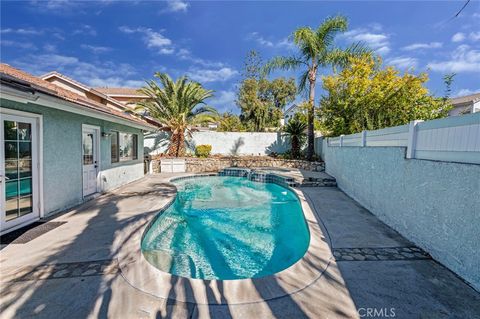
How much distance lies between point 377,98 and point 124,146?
13624 mm

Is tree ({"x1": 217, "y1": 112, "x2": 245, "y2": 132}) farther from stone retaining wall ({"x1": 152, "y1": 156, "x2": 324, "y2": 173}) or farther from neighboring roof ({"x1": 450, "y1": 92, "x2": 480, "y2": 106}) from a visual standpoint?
neighboring roof ({"x1": 450, "y1": 92, "x2": 480, "y2": 106})

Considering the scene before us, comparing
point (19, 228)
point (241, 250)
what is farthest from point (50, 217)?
point (241, 250)

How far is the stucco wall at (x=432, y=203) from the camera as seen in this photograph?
10.3ft

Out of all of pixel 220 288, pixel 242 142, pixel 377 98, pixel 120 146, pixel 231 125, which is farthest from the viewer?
pixel 231 125

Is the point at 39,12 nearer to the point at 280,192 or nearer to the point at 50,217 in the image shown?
the point at 50,217

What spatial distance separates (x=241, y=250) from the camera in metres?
5.16

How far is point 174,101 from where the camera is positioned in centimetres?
1562

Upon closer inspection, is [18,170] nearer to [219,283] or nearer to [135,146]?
[219,283]

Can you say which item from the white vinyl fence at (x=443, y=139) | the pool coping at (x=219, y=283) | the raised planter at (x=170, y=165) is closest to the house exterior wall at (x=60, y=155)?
the pool coping at (x=219, y=283)

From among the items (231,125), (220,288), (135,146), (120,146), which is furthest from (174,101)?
(220,288)

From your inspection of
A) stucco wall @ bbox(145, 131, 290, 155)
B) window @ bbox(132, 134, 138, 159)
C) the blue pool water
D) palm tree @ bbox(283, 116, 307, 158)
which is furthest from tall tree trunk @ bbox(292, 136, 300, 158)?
window @ bbox(132, 134, 138, 159)

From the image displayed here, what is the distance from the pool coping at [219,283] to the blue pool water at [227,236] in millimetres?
662

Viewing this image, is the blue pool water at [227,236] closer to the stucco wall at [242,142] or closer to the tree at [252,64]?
the stucco wall at [242,142]

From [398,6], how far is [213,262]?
33.7 feet
